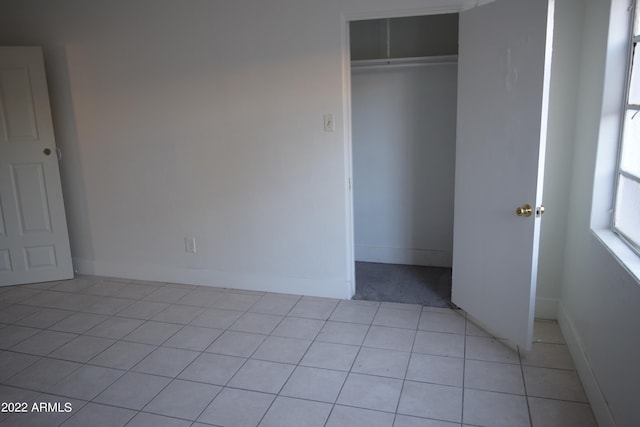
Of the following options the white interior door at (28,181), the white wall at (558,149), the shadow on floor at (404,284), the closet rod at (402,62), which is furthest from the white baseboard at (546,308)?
the white interior door at (28,181)

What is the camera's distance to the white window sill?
1.87m

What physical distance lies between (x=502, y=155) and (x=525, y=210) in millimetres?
353

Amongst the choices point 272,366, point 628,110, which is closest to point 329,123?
point 272,366

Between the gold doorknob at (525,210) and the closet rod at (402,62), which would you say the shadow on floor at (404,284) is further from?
the closet rod at (402,62)

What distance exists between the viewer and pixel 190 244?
13.1 feet

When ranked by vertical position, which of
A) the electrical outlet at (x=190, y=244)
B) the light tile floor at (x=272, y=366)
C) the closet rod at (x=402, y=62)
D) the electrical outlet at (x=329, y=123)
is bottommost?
the light tile floor at (x=272, y=366)

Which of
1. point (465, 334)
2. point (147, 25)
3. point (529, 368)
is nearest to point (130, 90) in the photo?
point (147, 25)

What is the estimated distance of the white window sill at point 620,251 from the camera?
187 cm

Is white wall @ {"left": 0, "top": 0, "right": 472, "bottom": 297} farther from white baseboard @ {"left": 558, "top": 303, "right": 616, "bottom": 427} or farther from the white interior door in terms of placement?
white baseboard @ {"left": 558, "top": 303, "right": 616, "bottom": 427}

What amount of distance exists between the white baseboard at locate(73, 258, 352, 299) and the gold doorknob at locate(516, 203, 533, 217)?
56.6 inches

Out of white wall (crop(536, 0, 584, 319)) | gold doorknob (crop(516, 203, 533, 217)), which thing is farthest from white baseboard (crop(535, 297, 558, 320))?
gold doorknob (crop(516, 203, 533, 217))

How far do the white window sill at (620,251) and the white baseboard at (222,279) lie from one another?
1796 mm

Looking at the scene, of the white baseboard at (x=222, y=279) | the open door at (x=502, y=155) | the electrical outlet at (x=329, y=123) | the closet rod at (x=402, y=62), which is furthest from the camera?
the closet rod at (x=402, y=62)

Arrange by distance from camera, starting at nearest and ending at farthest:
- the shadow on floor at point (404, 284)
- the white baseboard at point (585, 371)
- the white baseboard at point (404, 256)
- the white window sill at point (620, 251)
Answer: the white window sill at point (620, 251) → the white baseboard at point (585, 371) → the shadow on floor at point (404, 284) → the white baseboard at point (404, 256)
